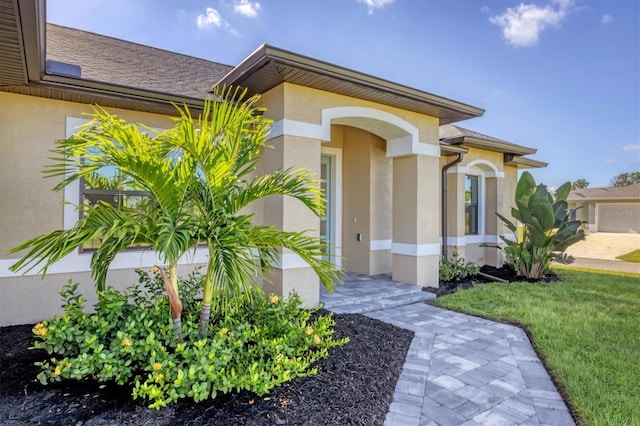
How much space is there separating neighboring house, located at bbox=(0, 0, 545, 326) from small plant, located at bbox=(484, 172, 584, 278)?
2157mm

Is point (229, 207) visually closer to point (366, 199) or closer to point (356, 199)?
point (366, 199)

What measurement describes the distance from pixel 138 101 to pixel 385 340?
5.20 meters

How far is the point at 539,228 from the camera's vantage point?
8.82 m

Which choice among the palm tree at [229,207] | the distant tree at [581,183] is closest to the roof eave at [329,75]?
the palm tree at [229,207]

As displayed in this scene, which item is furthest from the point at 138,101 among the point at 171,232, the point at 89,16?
the point at 89,16

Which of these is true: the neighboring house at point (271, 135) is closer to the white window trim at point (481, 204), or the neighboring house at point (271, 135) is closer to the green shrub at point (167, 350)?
the green shrub at point (167, 350)

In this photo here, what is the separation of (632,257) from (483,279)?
13445 mm

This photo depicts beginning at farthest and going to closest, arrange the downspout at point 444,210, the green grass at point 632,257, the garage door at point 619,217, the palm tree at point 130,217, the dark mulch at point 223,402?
the garage door at point 619,217 → the green grass at point 632,257 → the downspout at point 444,210 → the palm tree at point 130,217 → the dark mulch at point 223,402

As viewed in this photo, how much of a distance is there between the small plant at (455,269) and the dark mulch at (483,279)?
13cm

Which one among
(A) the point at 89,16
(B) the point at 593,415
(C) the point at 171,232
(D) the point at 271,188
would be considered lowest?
(B) the point at 593,415

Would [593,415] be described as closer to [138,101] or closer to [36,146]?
[138,101]

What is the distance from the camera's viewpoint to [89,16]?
26.9ft

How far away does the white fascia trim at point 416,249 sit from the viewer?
7.35 m

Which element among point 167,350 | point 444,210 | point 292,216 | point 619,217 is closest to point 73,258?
point 167,350
